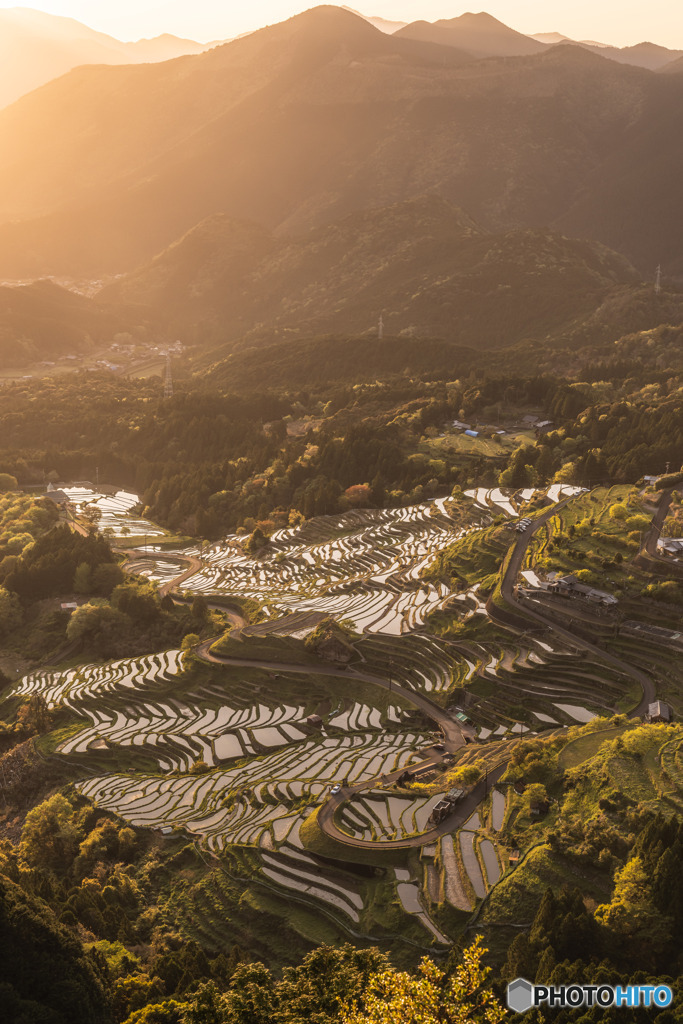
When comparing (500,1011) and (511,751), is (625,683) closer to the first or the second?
(511,751)

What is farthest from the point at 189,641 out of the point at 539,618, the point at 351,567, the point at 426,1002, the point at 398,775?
the point at 426,1002

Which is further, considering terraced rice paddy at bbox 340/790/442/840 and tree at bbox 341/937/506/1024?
terraced rice paddy at bbox 340/790/442/840

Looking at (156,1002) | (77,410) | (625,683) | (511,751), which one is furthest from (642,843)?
(77,410)

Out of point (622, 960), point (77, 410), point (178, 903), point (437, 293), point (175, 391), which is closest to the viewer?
point (622, 960)

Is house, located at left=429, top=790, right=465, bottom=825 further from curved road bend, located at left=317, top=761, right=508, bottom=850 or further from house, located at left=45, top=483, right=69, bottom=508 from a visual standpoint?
house, located at left=45, top=483, right=69, bottom=508

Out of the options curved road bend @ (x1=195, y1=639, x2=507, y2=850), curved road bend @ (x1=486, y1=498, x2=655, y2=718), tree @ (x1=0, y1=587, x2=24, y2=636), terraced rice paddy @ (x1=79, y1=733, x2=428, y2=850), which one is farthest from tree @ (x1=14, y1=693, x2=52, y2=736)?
curved road bend @ (x1=486, y1=498, x2=655, y2=718)

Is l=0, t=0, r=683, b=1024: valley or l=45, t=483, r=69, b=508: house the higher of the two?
l=0, t=0, r=683, b=1024: valley
